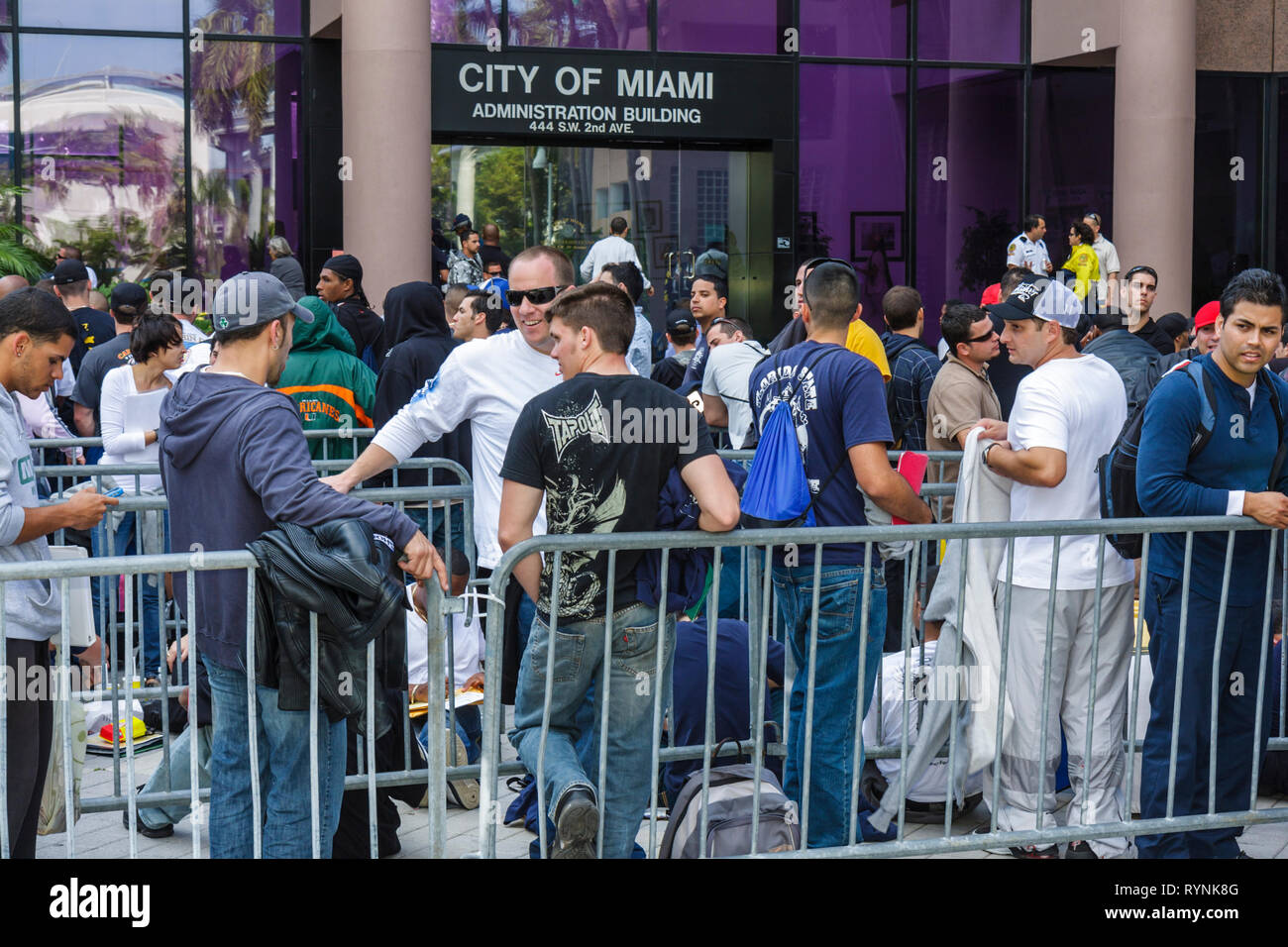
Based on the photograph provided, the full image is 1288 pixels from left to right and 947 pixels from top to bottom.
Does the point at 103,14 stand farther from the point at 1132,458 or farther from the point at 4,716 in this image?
the point at 1132,458

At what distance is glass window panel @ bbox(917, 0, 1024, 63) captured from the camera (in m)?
19.3

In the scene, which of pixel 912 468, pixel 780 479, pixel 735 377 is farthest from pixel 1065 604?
pixel 735 377

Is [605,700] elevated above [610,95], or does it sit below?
below

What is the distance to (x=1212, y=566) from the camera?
5250mm

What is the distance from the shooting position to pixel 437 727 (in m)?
4.58

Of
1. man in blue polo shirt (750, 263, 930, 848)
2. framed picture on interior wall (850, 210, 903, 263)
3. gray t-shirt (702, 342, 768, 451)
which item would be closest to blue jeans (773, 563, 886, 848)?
man in blue polo shirt (750, 263, 930, 848)

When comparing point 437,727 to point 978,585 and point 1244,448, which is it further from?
point 1244,448

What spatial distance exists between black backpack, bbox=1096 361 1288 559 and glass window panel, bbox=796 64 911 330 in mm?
13571

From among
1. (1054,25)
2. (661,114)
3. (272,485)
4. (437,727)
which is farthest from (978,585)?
(1054,25)

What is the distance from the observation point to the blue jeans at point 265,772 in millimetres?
4410

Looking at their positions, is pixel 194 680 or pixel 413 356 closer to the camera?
pixel 194 680

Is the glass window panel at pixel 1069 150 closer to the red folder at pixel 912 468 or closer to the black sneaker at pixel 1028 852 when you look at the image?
the red folder at pixel 912 468

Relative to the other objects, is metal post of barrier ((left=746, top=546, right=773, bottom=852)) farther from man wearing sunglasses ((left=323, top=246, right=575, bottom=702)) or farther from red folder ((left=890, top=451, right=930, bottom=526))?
man wearing sunglasses ((left=323, top=246, right=575, bottom=702))

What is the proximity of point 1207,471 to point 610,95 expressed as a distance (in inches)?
539
